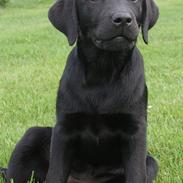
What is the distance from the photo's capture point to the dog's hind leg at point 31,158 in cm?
382

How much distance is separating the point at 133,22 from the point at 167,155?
1.49 m

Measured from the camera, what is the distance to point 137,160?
11.2ft

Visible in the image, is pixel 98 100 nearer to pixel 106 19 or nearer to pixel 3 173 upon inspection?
pixel 106 19

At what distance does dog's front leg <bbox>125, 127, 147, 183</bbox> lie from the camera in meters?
3.39

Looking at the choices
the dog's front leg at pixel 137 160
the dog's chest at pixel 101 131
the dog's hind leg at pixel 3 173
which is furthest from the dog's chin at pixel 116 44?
the dog's hind leg at pixel 3 173

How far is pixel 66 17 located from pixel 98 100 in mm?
553

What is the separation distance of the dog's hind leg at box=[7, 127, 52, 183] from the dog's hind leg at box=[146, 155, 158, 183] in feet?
2.40

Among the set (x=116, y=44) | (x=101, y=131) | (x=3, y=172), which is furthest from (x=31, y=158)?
(x=116, y=44)

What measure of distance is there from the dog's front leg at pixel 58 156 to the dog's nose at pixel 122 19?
0.80 metres

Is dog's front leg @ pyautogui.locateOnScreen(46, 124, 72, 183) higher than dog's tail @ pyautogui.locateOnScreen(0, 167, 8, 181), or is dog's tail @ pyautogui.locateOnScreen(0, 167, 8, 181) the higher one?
dog's front leg @ pyautogui.locateOnScreen(46, 124, 72, 183)

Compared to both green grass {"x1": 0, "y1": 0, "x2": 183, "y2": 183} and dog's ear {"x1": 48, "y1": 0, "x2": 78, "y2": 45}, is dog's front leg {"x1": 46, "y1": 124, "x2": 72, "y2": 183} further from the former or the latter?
green grass {"x1": 0, "y1": 0, "x2": 183, "y2": 183}

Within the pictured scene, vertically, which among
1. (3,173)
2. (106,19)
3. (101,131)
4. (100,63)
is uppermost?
(106,19)

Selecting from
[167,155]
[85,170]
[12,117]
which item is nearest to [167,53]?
[12,117]

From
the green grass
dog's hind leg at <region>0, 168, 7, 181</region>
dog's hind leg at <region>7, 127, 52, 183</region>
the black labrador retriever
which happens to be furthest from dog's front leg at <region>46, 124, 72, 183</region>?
the green grass
